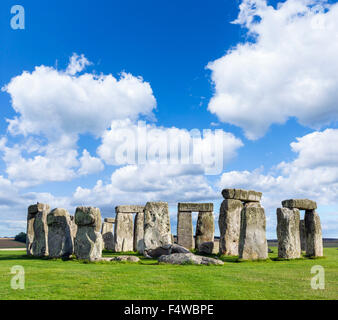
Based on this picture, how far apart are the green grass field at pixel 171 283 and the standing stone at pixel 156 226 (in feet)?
17.2

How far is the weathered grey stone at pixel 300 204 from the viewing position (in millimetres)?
17172

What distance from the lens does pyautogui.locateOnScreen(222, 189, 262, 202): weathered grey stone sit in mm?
19562

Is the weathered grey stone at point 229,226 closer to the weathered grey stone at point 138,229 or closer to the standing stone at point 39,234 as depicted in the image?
the weathered grey stone at point 138,229

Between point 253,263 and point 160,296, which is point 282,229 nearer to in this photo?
Result: point 253,263

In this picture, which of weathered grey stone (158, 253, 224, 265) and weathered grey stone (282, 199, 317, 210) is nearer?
weathered grey stone (158, 253, 224, 265)

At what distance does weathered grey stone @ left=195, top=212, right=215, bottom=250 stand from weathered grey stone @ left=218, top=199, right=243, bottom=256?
9.94 ft

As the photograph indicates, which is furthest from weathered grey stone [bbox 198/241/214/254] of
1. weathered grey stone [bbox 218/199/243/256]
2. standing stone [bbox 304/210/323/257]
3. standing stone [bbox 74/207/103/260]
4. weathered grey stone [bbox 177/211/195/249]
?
standing stone [bbox 74/207/103/260]

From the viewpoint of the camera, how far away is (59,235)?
1620 centimetres

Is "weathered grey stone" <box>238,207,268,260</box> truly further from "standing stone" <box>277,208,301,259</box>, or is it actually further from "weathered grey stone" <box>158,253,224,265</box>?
"weathered grey stone" <box>158,253,224,265</box>

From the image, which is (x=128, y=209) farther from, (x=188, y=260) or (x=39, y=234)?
(x=188, y=260)

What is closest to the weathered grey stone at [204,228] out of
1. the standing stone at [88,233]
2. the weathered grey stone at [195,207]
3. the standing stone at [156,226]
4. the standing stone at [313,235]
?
the weathered grey stone at [195,207]

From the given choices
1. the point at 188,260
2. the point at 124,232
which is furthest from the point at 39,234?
the point at 188,260
